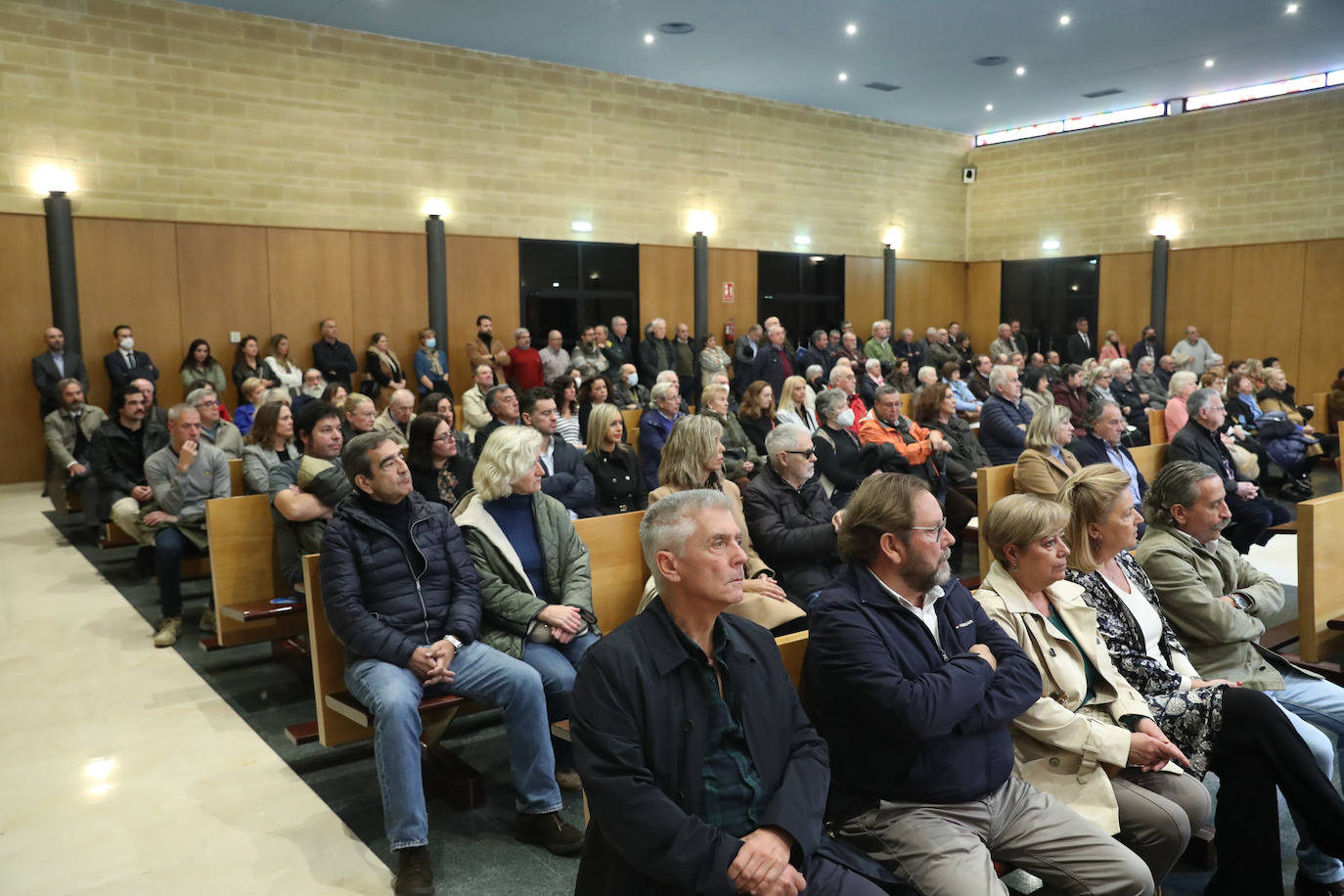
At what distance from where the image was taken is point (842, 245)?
53.3 feet

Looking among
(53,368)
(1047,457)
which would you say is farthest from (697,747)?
(53,368)

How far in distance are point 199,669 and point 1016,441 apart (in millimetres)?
5191

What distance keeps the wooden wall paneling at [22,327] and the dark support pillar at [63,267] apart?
7 centimetres

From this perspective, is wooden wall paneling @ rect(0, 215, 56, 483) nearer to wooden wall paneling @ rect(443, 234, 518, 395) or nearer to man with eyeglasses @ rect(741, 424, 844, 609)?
wooden wall paneling @ rect(443, 234, 518, 395)

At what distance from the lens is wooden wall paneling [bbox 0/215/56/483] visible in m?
9.70

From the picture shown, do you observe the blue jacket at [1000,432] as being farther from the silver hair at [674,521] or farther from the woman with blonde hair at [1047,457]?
the silver hair at [674,521]

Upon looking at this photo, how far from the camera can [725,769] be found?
2066 millimetres

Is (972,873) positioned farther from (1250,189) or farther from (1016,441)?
(1250,189)

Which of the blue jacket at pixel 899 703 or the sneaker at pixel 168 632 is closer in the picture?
the blue jacket at pixel 899 703

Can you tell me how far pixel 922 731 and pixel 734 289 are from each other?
13208 millimetres

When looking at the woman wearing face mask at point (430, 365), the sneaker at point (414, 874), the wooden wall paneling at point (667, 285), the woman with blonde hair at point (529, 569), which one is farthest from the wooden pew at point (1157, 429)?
the wooden wall paneling at point (667, 285)

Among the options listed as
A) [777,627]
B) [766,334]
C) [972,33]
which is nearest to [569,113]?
[766,334]

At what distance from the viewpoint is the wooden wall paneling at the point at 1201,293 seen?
49.5 ft

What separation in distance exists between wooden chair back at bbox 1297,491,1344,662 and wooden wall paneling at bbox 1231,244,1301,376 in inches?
504
